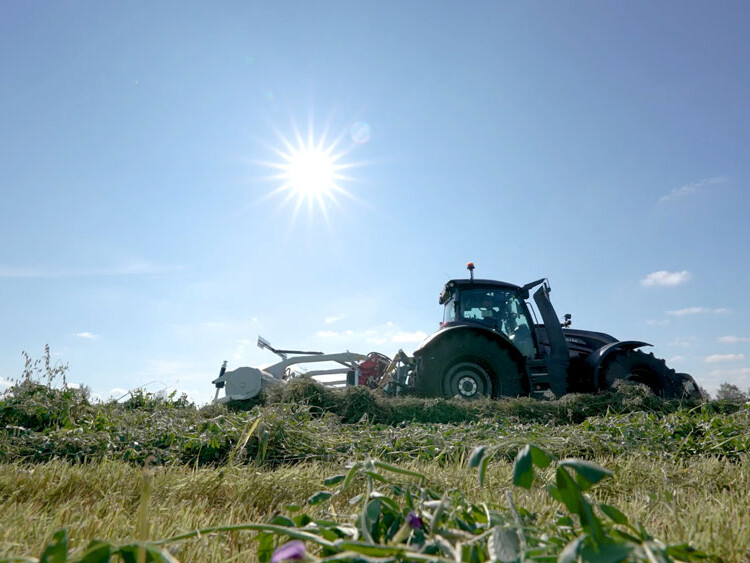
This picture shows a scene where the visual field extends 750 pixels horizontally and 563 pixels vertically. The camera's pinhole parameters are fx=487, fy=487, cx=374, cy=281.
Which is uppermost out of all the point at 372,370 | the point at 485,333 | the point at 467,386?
the point at 485,333

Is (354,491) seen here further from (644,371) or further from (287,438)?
(644,371)

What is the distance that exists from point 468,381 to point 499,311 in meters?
1.79

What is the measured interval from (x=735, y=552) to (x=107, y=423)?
4190 mm

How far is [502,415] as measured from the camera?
6.19 meters

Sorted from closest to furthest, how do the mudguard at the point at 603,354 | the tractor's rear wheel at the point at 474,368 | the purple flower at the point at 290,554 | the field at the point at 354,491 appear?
the purple flower at the point at 290,554 < the field at the point at 354,491 < the tractor's rear wheel at the point at 474,368 < the mudguard at the point at 603,354

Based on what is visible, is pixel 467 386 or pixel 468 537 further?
pixel 467 386

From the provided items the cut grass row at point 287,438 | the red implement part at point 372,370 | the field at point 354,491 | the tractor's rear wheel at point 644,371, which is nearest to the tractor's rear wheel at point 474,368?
the tractor's rear wheel at point 644,371

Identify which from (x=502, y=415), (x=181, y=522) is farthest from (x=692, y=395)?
(x=181, y=522)

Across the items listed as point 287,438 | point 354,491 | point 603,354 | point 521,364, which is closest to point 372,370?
point 521,364

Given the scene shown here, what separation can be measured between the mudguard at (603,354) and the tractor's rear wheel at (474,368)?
3.91ft

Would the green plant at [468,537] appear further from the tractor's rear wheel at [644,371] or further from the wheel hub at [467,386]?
the tractor's rear wheel at [644,371]

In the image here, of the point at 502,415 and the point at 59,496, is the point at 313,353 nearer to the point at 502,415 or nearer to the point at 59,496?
the point at 502,415

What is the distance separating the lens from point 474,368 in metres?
8.07

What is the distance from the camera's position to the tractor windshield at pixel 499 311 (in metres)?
8.98
